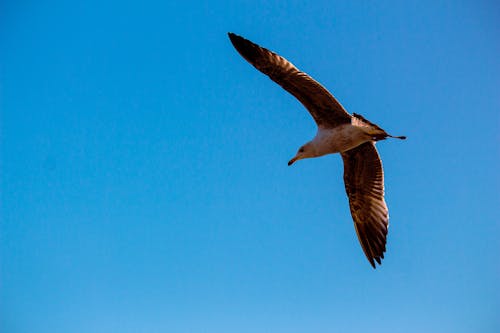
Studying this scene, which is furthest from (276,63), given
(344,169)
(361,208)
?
(361,208)

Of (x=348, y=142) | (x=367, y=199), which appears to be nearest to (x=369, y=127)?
(x=348, y=142)

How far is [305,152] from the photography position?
9.34m

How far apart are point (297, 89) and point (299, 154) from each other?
1478mm

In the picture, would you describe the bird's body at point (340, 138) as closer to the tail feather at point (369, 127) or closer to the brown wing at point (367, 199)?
the tail feather at point (369, 127)

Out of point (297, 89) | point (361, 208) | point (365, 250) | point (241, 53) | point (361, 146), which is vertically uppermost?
point (241, 53)

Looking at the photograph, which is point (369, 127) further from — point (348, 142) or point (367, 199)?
point (367, 199)

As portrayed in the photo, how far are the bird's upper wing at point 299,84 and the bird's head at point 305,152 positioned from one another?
0.52 metres

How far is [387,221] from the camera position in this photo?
9711 mm

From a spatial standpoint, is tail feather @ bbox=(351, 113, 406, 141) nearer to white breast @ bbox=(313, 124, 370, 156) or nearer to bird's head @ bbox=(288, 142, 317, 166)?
white breast @ bbox=(313, 124, 370, 156)

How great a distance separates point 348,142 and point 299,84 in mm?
1323

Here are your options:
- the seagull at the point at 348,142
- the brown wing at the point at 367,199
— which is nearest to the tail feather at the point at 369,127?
the seagull at the point at 348,142

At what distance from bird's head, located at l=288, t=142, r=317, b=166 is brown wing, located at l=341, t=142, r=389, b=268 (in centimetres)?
70

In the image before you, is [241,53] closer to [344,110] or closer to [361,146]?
[344,110]

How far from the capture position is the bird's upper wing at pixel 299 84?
8.27 metres
